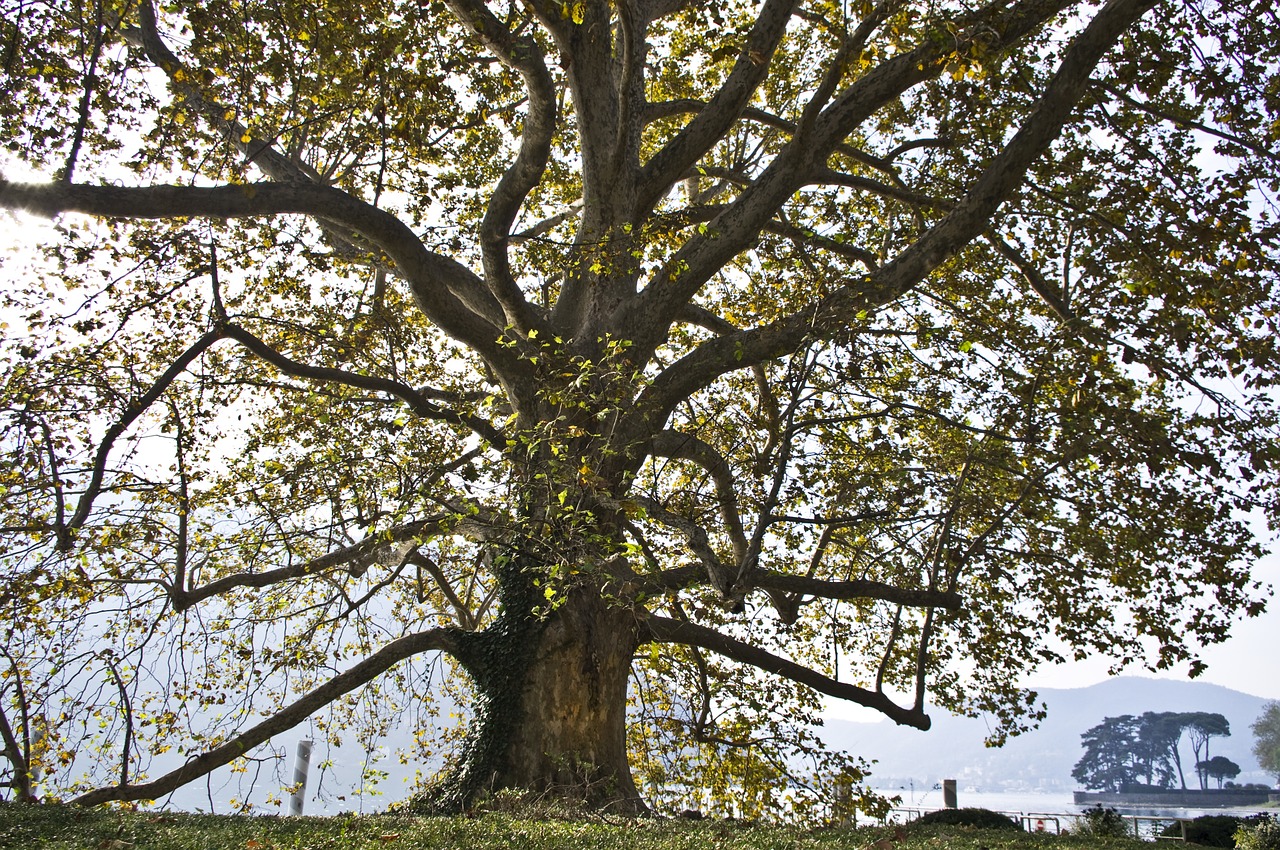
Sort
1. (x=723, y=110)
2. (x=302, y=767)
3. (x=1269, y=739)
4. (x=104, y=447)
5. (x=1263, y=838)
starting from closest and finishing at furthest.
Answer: (x=104, y=447)
(x=723, y=110)
(x=1263, y=838)
(x=302, y=767)
(x=1269, y=739)

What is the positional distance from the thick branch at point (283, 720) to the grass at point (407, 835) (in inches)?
44.3

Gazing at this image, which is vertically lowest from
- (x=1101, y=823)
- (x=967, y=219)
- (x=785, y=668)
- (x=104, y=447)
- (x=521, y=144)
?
(x=1101, y=823)

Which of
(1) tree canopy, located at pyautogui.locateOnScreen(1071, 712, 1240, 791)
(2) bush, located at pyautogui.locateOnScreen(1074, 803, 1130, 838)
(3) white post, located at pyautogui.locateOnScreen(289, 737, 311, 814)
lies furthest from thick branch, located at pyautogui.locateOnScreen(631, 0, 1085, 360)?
(1) tree canopy, located at pyautogui.locateOnScreen(1071, 712, 1240, 791)

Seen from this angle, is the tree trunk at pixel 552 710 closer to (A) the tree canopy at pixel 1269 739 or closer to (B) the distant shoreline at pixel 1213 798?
(B) the distant shoreline at pixel 1213 798

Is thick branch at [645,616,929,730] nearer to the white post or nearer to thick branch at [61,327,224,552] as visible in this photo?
thick branch at [61,327,224,552]

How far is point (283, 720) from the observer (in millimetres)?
7574

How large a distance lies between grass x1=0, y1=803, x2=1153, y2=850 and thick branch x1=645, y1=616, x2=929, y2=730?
250cm

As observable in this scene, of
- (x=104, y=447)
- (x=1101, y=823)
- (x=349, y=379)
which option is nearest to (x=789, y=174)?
(x=349, y=379)

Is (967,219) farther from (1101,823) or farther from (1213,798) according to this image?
(1213,798)

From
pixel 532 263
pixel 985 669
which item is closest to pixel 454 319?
pixel 532 263

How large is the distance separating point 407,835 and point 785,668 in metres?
5.13

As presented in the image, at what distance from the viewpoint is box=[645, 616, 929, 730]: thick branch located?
8.23 m

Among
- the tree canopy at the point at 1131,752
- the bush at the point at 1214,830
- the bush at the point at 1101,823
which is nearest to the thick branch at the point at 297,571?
the bush at the point at 1101,823

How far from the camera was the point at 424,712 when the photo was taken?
1171 centimetres
